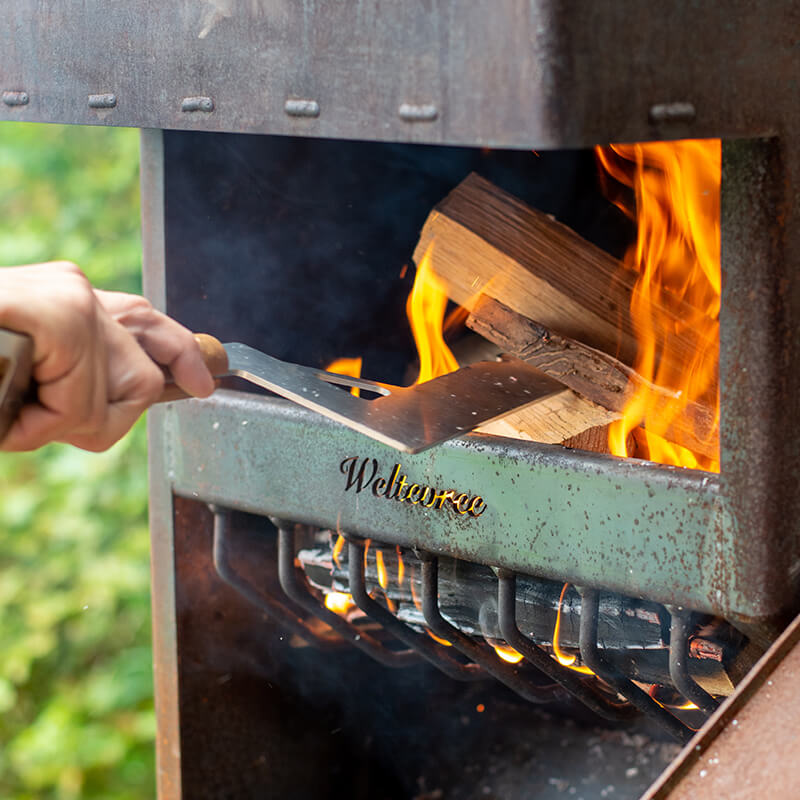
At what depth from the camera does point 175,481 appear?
4.44 feet

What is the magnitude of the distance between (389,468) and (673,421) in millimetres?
291

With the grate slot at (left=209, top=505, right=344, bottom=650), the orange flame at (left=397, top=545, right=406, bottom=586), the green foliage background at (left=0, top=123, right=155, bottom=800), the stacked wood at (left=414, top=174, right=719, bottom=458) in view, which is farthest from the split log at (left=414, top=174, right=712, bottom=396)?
the green foliage background at (left=0, top=123, right=155, bottom=800)

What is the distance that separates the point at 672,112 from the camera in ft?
2.56

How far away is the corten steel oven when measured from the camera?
79 cm

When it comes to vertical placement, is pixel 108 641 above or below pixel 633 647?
below

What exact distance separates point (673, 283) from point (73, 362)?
2.29 ft

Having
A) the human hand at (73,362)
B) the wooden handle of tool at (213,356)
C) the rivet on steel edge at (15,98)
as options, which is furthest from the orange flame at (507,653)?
the rivet on steel edge at (15,98)

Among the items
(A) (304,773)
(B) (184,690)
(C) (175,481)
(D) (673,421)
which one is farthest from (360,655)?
(D) (673,421)

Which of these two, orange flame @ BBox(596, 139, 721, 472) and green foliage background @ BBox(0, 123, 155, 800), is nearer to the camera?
orange flame @ BBox(596, 139, 721, 472)

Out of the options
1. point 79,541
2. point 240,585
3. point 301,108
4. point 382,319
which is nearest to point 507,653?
point 240,585

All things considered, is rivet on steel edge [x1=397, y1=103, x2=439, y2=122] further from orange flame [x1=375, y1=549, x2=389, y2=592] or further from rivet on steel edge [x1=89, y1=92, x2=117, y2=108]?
orange flame [x1=375, y1=549, x2=389, y2=592]

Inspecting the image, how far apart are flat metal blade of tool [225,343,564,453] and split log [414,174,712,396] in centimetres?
8

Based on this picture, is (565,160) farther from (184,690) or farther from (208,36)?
(184,690)

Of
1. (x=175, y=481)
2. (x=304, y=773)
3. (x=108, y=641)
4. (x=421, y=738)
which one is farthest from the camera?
(x=108, y=641)
